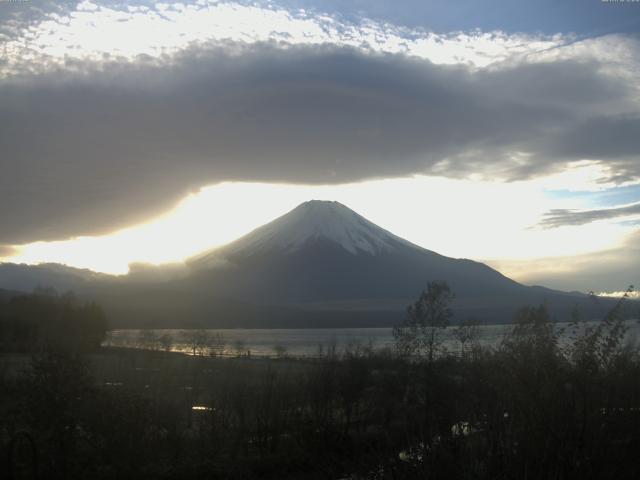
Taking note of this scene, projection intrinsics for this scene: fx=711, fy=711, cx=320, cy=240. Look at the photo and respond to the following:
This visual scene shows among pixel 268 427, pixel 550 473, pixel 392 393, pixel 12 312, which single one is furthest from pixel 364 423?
pixel 12 312

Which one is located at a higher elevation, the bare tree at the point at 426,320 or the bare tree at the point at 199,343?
the bare tree at the point at 426,320

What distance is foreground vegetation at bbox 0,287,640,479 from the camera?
816 cm

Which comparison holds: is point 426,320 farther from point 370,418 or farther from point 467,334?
point 370,418

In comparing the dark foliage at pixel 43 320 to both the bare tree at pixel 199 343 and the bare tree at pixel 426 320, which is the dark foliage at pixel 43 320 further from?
the bare tree at pixel 426 320

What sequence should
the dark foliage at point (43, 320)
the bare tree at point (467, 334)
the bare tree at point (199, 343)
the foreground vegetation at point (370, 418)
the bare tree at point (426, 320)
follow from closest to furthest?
the foreground vegetation at point (370, 418) → the bare tree at point (467, 334) → the bare tree at point (426, 320) → the dark foliage at point (43, 320) → the bare tree at point (199, 343)

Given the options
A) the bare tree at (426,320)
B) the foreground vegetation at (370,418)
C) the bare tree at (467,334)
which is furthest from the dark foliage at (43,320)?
the bare tree at (467,334)

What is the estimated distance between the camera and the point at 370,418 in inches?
1035

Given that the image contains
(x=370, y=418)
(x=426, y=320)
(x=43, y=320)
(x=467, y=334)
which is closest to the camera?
(x=370, y=418)

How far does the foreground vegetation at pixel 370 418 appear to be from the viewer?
816 centimetres

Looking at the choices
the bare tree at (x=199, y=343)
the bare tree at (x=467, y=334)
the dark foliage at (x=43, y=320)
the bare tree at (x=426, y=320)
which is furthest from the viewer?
the bare tree at (x=199, y=343)

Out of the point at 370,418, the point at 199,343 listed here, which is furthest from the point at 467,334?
the point at 199,343

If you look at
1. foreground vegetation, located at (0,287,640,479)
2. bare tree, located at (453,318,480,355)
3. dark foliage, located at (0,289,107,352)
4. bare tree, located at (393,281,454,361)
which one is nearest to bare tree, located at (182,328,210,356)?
dark foliage, located at (0,289,107,352)

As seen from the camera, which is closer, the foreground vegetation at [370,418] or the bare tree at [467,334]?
the foreground vegetation at [370,418]

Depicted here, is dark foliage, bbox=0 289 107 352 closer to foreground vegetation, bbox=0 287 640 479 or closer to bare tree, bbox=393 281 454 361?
Answer: foreground vegetation, bbox=0 287 640 479
